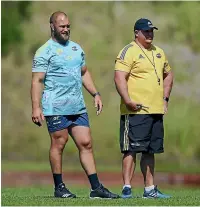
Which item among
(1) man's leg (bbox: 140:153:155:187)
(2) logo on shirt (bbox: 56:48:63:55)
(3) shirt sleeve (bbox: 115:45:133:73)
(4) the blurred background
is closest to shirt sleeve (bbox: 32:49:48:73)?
(2) logo on shirt (bbox: 56:48:63:55)

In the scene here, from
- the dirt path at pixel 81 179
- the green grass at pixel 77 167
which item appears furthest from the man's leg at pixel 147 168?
the green grass at pixel 77 167

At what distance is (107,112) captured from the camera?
3712cm

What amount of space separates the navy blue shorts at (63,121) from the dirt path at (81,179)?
771 inches

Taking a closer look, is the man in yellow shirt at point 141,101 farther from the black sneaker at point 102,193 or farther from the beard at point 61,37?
the beard at point 61,37

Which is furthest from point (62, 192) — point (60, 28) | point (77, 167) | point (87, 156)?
point (77, 167)

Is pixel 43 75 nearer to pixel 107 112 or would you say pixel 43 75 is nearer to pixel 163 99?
pixel 163 99

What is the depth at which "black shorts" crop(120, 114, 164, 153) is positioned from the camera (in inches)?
443

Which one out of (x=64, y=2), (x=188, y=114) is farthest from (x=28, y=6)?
(x=188, y=114)

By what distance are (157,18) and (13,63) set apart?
28.4 ft

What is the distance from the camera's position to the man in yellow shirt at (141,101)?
11.2 m

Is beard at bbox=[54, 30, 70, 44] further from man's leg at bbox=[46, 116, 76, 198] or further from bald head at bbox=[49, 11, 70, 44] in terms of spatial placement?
man's leg at bbox=[46, 116, 76, 198]

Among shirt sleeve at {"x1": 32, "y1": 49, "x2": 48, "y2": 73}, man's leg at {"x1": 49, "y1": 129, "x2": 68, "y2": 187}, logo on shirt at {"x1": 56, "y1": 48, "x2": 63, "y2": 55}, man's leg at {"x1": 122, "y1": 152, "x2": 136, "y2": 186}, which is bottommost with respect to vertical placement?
man's leg at {"x1": 122, "y1": 152, "x2": 136, "y2": 186}

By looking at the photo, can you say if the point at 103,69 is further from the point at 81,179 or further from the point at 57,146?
the point at 57,146

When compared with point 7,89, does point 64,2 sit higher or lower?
higher
